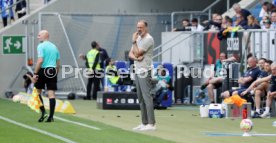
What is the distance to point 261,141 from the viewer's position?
53.3 ft

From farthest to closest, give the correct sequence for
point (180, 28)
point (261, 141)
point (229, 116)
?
point (180, 28)
point (229, 116)
point (261, 141)

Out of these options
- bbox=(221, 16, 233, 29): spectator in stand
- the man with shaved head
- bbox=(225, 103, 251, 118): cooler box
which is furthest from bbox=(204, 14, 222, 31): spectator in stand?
the man with shaved head

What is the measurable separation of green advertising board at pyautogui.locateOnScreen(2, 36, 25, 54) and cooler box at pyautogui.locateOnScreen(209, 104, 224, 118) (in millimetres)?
12804

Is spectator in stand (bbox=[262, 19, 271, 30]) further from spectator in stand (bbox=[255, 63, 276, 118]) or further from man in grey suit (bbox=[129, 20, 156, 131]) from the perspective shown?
man in grey suit (bbox=[129, 20, 156, 131])

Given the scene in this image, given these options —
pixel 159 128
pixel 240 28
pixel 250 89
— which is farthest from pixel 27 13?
pixel 159 128

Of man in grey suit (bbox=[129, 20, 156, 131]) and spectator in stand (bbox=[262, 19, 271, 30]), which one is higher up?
spectator in stand (bbox=[262, 19, 271, 30])

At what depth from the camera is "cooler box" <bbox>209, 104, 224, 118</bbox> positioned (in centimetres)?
2284

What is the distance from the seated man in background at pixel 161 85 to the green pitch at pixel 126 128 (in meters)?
0.55

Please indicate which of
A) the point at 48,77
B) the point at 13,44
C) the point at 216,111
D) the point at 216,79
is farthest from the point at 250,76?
the point at 13,44

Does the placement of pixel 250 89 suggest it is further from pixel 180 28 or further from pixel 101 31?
pixel 101 31

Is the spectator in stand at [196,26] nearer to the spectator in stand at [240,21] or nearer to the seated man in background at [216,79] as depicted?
the spectator in stand at [240,21]

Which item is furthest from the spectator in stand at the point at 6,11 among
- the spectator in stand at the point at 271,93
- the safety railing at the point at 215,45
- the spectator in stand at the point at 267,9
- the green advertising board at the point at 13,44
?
the spectator in stand at the point at 271,93

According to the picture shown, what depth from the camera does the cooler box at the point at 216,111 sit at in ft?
74.9

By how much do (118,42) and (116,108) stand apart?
911cm
